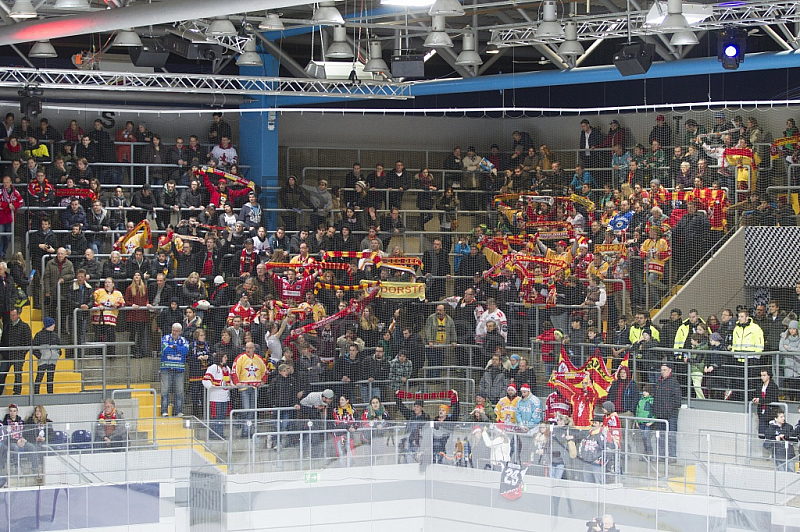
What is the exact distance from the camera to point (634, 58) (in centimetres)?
1270

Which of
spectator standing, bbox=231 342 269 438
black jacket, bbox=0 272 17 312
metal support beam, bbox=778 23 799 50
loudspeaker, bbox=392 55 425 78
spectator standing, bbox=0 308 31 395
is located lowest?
spectator standing, bbox=231 342 269 438

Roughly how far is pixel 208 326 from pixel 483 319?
11.0 ft

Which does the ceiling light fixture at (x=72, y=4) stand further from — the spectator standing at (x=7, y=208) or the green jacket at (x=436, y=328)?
the green jacket at (x=436, y=328)

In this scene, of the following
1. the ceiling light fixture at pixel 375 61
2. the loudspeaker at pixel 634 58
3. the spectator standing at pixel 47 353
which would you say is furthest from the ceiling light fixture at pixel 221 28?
the loudspeaker at pixel 634 58

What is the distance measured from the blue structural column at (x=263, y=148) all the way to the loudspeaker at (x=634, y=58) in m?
5.92

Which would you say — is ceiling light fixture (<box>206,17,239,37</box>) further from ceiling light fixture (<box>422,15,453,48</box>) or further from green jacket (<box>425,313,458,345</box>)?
green jacket (<box>425,313,458,345</box>)

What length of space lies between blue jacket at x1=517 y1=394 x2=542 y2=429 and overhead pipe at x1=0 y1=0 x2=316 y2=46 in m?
5.10

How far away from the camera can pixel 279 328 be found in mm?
13430

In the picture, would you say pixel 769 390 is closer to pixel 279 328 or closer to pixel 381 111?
pixel 279 328

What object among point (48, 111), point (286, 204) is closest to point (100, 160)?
point (48, 111)

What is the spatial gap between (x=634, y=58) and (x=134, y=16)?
19.0 ft

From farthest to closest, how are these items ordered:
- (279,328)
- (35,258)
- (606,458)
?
(35,258)
(279,328)
(606,458)

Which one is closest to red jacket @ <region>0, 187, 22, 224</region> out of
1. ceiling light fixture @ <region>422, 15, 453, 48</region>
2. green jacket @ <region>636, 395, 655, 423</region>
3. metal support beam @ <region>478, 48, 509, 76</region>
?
ceiling light fixture @ <region>422, 15, 453, 48</region>

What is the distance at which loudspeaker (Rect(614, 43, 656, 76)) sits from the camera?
12.7 meters
